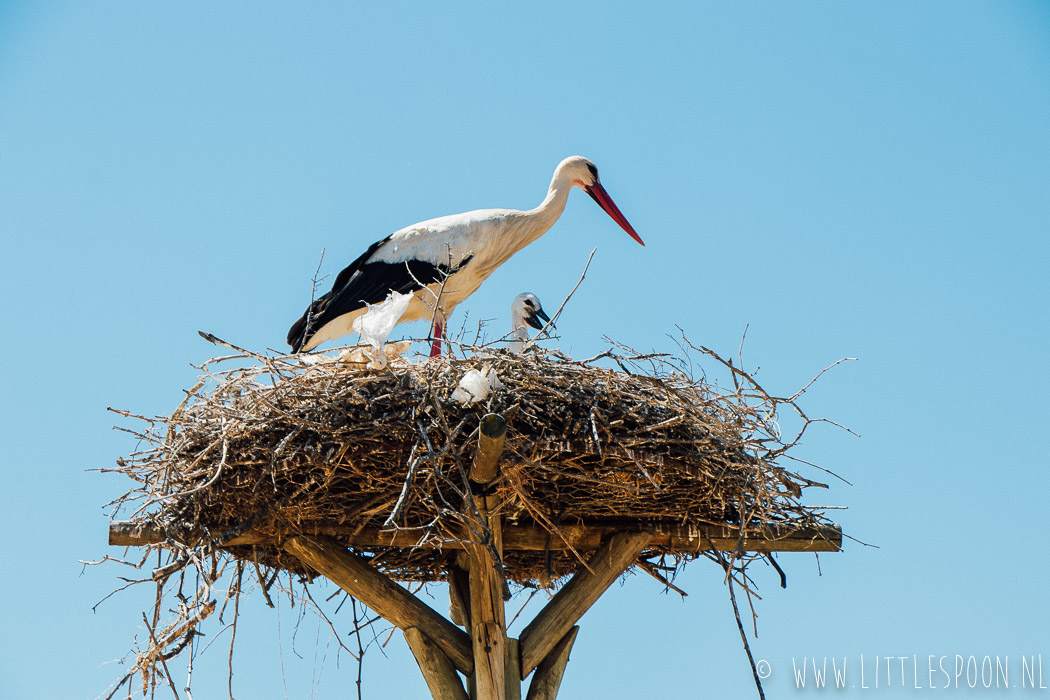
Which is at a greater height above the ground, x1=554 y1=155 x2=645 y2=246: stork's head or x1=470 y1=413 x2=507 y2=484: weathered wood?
x1=554 y1=155 x2=645 y2=246: stork's head

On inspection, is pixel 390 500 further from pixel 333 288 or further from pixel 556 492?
pixel 333 288

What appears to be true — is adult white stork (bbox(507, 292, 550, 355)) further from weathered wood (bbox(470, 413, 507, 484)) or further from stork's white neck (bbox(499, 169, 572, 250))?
weathered wood (bbox(470, 413, 507, 484))

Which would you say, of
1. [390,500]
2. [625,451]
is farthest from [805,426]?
[390,500]

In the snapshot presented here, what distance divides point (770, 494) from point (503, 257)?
91.6 inches

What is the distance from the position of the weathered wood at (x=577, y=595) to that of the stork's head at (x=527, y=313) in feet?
5.95

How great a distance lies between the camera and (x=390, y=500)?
4.17 m

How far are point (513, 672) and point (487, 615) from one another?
0.63 feet

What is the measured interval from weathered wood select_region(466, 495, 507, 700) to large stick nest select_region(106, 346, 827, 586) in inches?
4.3

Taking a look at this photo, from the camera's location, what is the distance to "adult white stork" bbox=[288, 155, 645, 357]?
5.96 m

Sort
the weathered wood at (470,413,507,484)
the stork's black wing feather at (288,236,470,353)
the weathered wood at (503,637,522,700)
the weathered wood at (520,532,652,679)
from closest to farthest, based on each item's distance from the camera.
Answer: the weathered wood at (470,413,507,484) → the weathered wood at (503,637,522,700) → the weathered wood at (520,532,652,679) → the stork's black wing feather at (288,236,470,353)

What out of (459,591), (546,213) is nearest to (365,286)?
(546,213)

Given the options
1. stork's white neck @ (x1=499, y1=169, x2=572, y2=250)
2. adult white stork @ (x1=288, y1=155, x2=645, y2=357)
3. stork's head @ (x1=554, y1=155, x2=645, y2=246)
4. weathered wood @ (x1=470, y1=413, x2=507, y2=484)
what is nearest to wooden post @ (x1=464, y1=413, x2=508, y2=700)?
weathered wood @ (x1=470, y1=413, x2=507, y2=484)

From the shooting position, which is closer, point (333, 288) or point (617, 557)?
point (617, 557)

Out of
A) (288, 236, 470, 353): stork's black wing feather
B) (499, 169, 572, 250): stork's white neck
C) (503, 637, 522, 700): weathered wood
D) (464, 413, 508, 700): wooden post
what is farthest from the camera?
(499, 169, 572, 250): stork's white neck
